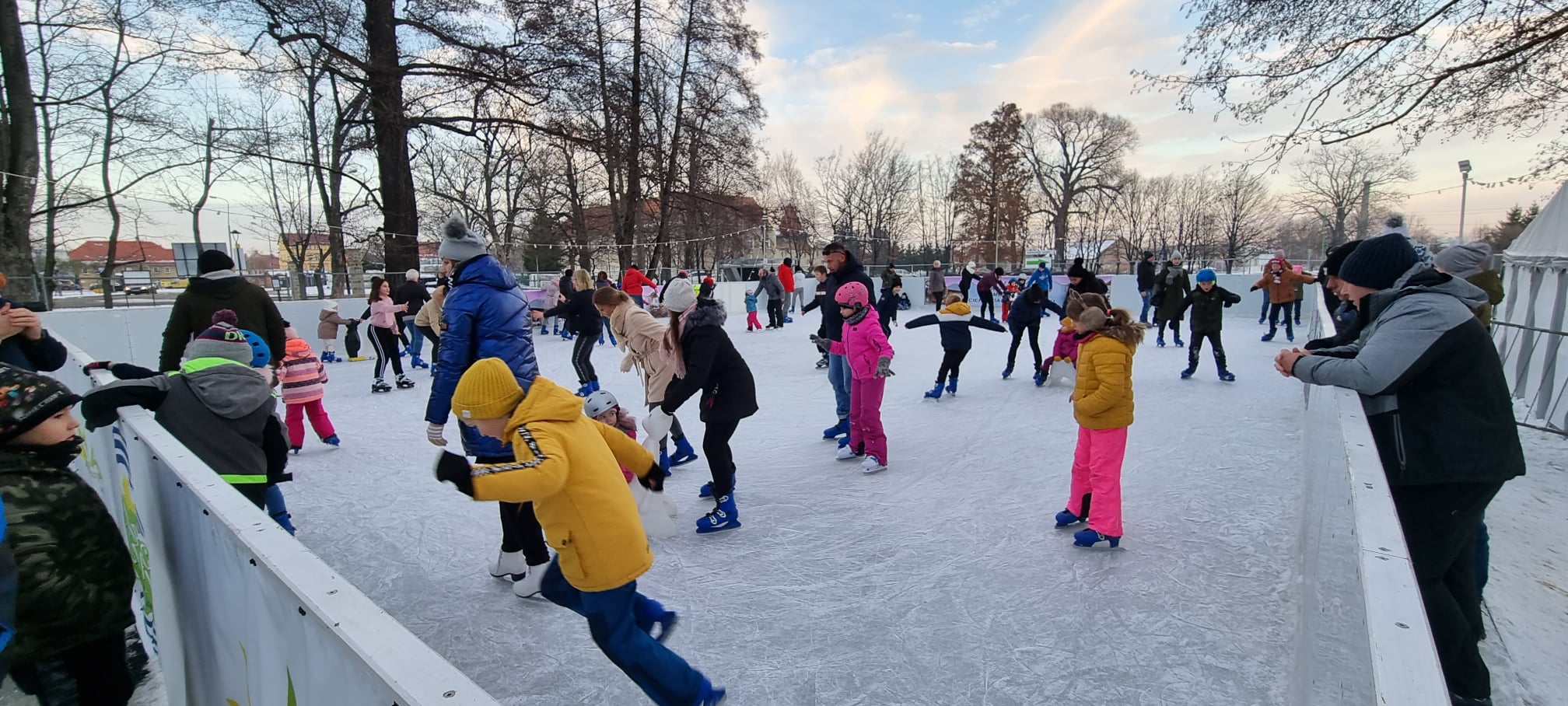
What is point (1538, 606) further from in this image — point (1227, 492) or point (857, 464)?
point (857, 464)

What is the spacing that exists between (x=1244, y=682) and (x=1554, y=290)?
718 cm

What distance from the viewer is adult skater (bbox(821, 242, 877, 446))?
5902mm

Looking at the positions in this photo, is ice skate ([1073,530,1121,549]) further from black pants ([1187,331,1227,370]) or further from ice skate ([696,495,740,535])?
black pants ([1187,331,1227,370])

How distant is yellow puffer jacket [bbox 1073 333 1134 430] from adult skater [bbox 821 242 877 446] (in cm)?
236

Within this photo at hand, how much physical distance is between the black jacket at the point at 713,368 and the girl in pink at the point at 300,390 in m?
3.74

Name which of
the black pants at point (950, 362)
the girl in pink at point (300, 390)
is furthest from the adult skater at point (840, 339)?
the girl in pink at point (300, 390)

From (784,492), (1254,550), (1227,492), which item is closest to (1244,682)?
(1254,550)

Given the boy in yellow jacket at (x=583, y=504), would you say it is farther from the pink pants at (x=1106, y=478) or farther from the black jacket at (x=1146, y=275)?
the black jacket at (x=1146, y=275)

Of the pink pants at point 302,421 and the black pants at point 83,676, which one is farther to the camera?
the pink pants at point 302,421

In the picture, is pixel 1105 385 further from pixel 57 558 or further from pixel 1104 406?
pixel 57 558

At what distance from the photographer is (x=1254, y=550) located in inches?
145

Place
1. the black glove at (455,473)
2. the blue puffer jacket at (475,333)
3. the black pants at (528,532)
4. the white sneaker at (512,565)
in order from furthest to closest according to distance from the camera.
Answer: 1. the white sneaker at (512,565)
2. the black pants at (528,532)
3. the blue puffer jacket at (475,333)
4. the black glove at (455,473)

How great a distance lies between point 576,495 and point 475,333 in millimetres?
1484

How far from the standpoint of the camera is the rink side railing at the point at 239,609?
3.67 ft
